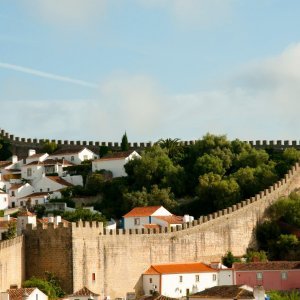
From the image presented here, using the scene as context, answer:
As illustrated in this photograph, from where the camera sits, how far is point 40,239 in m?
58.9

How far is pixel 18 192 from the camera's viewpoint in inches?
3275

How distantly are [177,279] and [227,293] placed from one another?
9.21 metres

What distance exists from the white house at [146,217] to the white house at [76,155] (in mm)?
17249

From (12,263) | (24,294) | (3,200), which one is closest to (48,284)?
(12,263)

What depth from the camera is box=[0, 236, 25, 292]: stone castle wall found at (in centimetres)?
5612

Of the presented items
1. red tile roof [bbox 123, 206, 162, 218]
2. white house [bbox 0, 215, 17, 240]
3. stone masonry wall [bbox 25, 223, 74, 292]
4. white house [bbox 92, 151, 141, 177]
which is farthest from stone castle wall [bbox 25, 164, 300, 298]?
white house [bbox 92, 151, 141, 177]

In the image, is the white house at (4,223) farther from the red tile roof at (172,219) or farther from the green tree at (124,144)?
the green tree at (124,144)

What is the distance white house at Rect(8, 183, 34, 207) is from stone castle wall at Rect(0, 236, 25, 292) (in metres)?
23.4

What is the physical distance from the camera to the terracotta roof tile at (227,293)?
168ft

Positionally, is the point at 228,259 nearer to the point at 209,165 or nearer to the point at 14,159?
the point at 209,165

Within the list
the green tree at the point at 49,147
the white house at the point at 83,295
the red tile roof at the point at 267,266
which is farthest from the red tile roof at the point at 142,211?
the green tree at the point at 49,147

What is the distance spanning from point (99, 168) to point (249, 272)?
24398 millimetres

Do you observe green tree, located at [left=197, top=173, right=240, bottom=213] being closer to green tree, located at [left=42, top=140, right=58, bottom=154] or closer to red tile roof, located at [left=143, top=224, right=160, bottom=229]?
red tile roof, located at [left=143, top=224, right=160, bottom=229]

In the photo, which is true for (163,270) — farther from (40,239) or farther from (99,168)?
(99,168)
